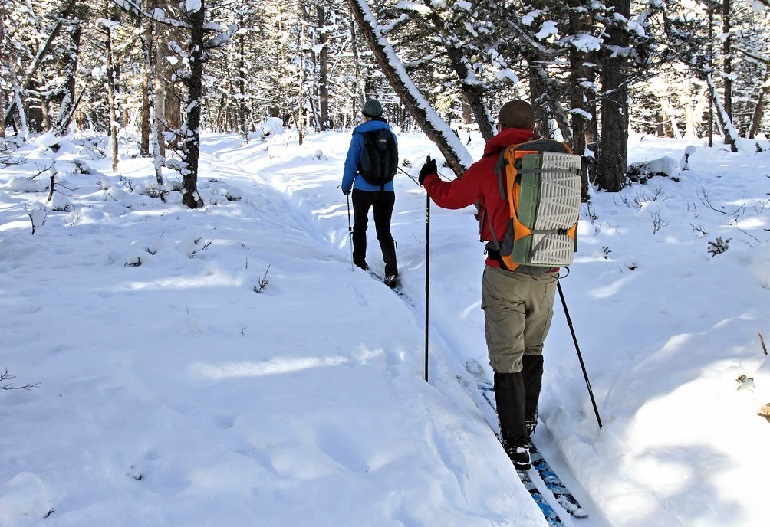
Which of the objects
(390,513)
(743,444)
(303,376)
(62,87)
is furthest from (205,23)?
(62,87)

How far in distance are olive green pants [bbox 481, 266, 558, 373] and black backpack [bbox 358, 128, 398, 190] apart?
3.94 metres

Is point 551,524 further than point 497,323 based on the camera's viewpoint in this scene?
No

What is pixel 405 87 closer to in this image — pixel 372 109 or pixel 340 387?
pixel 372 109

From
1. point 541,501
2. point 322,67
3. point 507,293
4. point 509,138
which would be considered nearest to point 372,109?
point 509,138

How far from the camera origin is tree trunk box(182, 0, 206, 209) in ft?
31.7

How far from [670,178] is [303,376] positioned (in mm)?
13458

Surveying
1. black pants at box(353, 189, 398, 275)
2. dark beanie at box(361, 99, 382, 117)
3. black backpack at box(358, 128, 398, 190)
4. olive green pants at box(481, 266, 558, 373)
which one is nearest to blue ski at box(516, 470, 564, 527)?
olive green pants at box(481, 266, 558, 373)

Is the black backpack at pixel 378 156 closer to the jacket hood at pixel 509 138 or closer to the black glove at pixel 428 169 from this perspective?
the black glove at pixel 428 169

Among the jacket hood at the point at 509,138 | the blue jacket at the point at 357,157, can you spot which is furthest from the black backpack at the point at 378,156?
the jacket hood at the point at 509,138

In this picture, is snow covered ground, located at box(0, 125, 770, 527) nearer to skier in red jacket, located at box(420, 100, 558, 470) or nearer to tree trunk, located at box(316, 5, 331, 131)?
skier in red jacket, located at box(420, 100, 558, 470)

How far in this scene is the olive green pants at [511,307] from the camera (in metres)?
3.81

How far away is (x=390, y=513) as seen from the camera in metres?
2.94

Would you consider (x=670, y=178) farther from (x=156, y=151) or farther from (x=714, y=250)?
(x=156, y=151)

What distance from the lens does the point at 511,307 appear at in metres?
3.85
